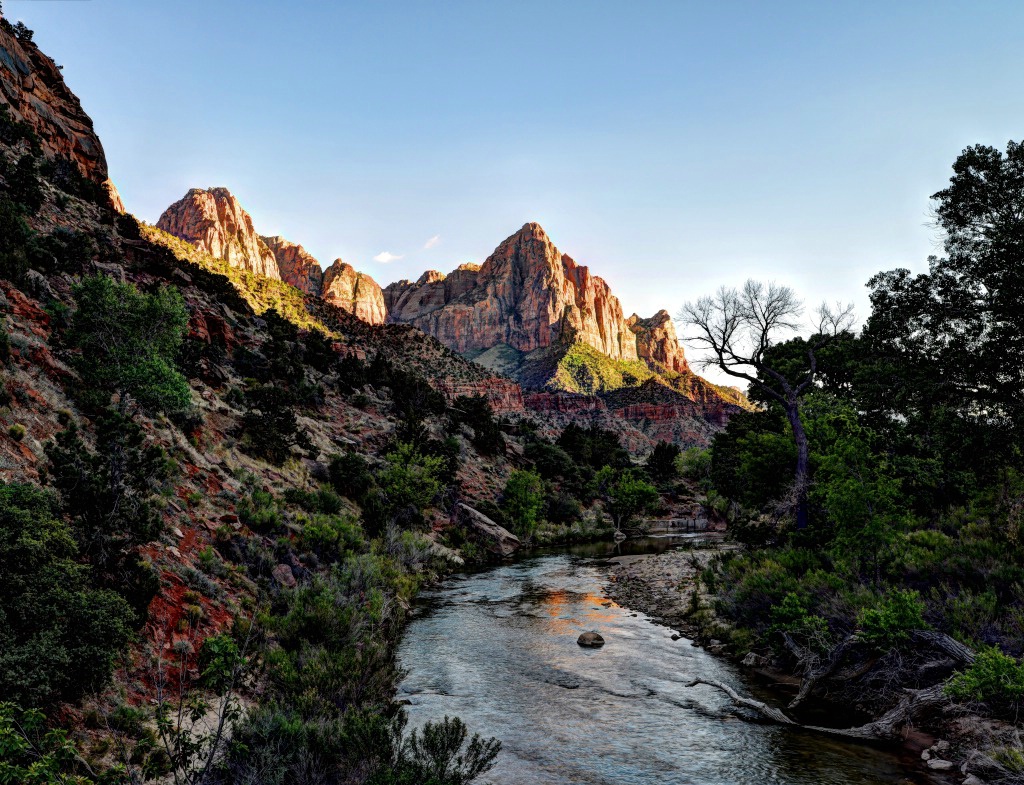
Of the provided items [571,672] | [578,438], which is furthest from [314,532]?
[578,438]

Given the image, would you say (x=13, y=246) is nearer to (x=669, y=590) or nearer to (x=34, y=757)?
(x=34, y=757)

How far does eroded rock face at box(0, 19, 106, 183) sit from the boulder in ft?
173

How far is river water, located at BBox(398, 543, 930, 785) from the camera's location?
1095cm

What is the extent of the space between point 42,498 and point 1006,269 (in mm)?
26070

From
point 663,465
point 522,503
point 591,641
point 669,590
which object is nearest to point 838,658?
point 591,641

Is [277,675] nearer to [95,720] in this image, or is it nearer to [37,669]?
[95,720]

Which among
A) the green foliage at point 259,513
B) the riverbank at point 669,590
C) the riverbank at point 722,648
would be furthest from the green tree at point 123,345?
the riverbank at point 722,648

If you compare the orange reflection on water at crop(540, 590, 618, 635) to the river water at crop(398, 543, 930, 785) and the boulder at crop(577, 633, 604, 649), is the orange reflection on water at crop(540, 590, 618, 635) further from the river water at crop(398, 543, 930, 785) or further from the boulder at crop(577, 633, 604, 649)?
the boulder at crop(577, 633, 604, 649)

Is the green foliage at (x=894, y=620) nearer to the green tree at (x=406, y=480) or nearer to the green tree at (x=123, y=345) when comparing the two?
the green tree at (x=123, y=345)

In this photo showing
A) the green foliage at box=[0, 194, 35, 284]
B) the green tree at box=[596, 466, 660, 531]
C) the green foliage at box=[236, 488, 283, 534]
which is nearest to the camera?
the green foliage at box=[236, 488, 283, 534]

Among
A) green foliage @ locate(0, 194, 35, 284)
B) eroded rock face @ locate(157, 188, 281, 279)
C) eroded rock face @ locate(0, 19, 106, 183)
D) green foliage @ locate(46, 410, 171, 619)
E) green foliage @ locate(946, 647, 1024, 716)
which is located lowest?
green foliage @ locate(946, 647, 1024, 716)

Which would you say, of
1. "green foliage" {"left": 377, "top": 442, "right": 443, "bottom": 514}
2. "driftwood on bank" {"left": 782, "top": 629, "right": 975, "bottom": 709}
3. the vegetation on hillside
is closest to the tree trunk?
the vegetation on hillside

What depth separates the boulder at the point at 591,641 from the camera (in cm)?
2012

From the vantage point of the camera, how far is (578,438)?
94188mm
